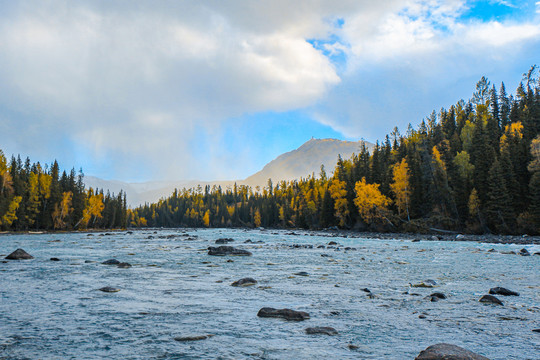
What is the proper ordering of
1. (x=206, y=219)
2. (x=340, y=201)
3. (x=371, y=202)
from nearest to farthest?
(x=371, y=202) → (x=340, y=201) → (x=206, y=219)

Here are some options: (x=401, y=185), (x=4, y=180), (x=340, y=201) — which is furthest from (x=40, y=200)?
(x=401, y=185)

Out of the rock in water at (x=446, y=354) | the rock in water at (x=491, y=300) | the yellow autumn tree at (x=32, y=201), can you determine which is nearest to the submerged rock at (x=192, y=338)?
the rock in water at (x=446, y=354)

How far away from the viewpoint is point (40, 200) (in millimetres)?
71500

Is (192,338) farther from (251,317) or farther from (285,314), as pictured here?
(285,314)

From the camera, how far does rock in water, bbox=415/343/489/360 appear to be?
4.02 meters

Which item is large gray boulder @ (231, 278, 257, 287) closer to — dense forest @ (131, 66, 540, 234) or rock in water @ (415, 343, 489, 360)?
rock in water @ (415, 343, 489, 360)

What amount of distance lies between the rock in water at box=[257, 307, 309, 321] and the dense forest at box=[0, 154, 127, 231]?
65145 mm

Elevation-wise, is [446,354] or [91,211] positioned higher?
[91,211]

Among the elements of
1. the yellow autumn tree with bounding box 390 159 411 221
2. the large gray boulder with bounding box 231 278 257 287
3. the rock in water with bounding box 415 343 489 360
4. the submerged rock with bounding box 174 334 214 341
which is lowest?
the large gray boulder with bounding box 231 278 257 287

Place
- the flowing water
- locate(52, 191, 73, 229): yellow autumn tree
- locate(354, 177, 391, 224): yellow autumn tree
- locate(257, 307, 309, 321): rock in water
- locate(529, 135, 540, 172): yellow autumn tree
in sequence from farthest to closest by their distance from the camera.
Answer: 1. locate(52, 191, 73, 229): yellow autumn tree
2. locate(354, 177, 391, 224): yellow autumn tree
3. locate(529, 135, 540, 172): yellow autumn tree
4. locate(257, 307, 309, 321): rock in water
5. the flowing water

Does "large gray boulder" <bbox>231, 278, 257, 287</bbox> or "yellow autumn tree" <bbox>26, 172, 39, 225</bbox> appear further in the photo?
"yellow autumn tree" <bbox>26, 172, 39, 225</bbox>

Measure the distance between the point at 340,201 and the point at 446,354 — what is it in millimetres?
71015

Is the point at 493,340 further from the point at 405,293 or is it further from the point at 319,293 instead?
the point at 319,293

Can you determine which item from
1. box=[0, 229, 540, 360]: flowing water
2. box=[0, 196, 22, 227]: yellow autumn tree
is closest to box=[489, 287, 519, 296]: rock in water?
box=[0, 229, 540, 360]: flowing water
